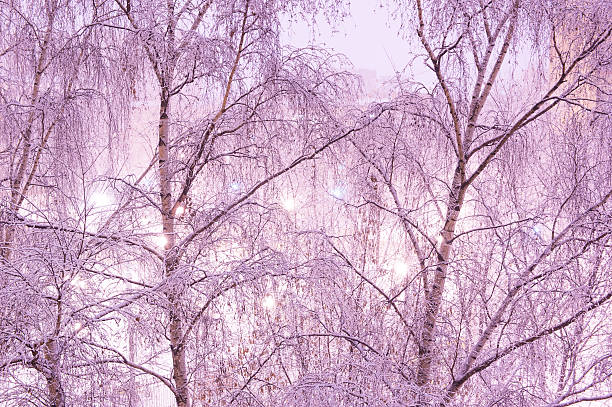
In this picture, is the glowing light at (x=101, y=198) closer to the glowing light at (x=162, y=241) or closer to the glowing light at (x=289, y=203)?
the glowing light at (x=162, y=241)

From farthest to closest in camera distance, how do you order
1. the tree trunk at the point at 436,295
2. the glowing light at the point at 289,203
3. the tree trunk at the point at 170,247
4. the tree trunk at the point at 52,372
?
1. the glowing light at the point at 289,203
2. the tree trunk at the point at 436,295
3. the tree trunk at the point at 170,247
4. the tree trunk at the point at 52,372

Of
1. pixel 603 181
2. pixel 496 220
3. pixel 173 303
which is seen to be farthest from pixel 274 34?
pixel 603 181

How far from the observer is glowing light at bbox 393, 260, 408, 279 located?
546 cm

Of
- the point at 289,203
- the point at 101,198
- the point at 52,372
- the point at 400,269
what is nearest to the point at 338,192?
the point at 289,203

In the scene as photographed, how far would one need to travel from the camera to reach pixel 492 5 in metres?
4.39

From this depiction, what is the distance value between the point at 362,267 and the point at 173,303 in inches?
110

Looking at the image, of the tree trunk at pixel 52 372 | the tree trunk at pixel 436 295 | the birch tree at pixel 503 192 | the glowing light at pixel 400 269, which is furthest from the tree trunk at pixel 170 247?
the glowing light at pixel 400 269

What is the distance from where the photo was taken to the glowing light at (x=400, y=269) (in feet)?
17.9

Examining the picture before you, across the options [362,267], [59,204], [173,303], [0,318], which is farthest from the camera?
[362,267]

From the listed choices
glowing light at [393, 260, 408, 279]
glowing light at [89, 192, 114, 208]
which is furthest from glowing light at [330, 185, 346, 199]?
glowing light at [89, 192, 114, 208]

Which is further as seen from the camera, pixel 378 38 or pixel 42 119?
pixel 378 38

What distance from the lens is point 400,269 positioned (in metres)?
5.62

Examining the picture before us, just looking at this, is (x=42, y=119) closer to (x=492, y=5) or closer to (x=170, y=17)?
(x=170, y=17)

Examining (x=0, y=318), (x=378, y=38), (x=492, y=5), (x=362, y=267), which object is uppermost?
(x=378, y=38)
